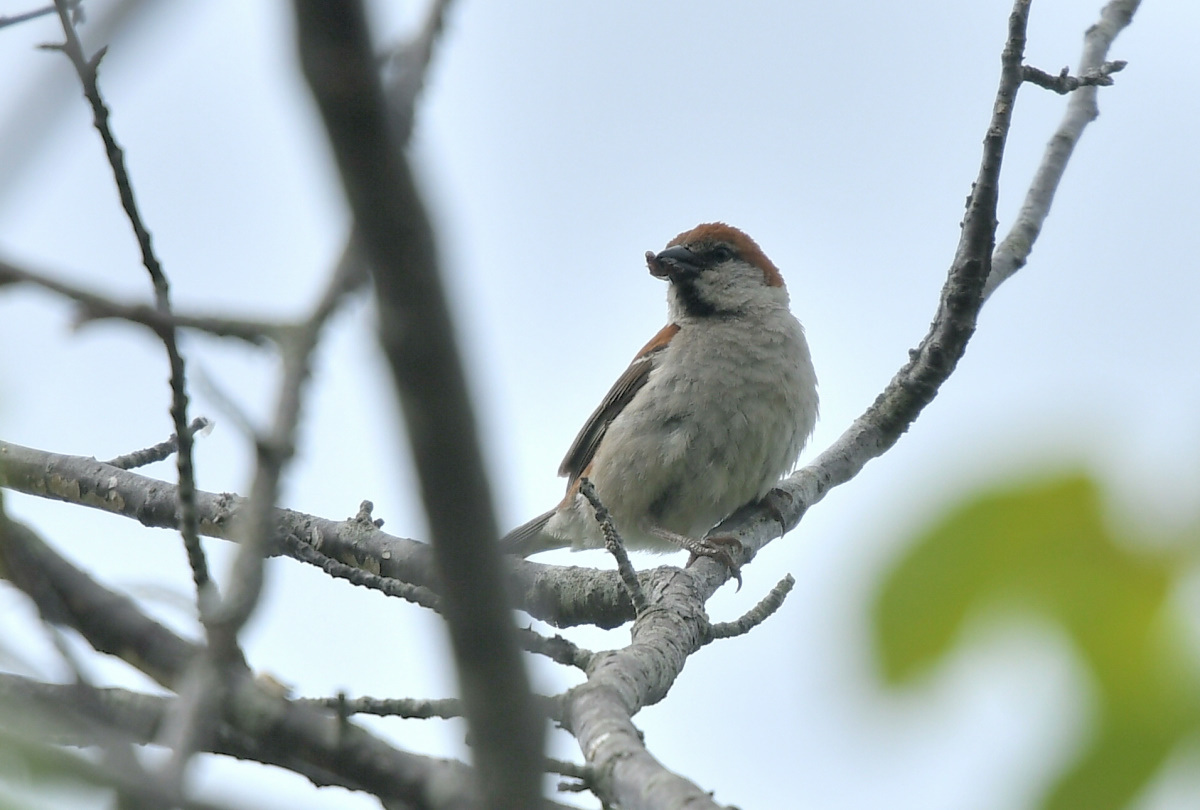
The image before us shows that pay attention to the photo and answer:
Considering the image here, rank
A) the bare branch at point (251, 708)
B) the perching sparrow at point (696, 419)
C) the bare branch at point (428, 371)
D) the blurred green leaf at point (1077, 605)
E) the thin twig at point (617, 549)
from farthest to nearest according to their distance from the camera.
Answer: the perching sparrow at point (696, 419) < the thin twig at point (617, 549) < the bare branch at point (251, 708) < the blurred green leaf at point (1077, 605) < the bare branch at point (428, 371)

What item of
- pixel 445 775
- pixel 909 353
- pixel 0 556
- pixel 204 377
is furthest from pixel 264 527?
pixel 909 353

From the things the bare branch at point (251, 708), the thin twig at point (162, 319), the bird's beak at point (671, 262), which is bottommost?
the bare branch at point (251, 708)

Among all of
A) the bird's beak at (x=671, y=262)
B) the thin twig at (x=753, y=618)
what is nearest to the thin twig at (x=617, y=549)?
the thin twig at (x=753, y=618)

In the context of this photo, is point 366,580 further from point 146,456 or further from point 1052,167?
point 1052,167

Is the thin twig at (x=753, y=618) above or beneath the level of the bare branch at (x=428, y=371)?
above

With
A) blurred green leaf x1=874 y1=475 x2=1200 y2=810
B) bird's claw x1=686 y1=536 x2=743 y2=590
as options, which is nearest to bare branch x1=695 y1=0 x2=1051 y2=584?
bird's claw x1=686 y1=536 x2=743 y2=590

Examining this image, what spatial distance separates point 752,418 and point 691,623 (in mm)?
2584

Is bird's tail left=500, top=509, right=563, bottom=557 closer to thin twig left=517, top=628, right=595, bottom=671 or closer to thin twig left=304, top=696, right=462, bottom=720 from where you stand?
thin twig left=517, top=628, right=595, bottom=671

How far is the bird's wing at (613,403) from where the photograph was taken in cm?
671

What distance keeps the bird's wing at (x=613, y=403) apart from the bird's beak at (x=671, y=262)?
0.33 meters

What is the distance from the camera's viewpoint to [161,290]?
205cm

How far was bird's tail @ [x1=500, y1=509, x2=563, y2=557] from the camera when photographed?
22.8 feet

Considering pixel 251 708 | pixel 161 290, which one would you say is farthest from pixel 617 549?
pixel 251 708

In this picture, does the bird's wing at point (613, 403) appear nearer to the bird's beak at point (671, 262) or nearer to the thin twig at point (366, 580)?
the bird's beak at point (671, 262)
